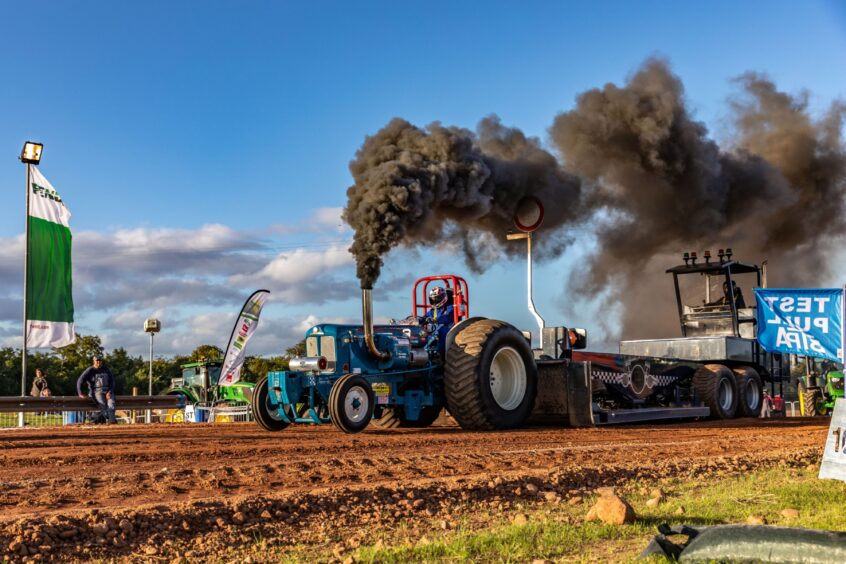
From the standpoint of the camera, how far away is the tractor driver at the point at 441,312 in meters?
13.1

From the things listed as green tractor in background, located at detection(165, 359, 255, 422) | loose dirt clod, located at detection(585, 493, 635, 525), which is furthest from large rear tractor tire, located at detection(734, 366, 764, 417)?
loose dirt clod, located at detection(585, 493, 635, 525)

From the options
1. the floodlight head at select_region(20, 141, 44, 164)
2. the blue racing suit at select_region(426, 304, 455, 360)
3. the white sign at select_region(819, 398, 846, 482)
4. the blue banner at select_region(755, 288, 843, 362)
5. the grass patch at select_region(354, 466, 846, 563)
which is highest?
the floodlight head at select_region(20, 141, 44, 164)

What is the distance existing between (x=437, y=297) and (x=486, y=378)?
1.57 meters

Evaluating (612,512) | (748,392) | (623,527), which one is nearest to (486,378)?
(612,512)

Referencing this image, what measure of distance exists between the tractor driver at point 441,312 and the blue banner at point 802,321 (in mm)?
5069

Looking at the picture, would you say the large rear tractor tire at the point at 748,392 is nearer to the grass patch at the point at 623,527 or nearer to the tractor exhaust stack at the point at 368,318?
the tractor exhaust stack at the point at 368,318

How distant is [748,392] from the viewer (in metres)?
17.8

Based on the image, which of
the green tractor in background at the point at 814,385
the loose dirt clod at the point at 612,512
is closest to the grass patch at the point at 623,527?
the loose dirt clod at the point at 612,512

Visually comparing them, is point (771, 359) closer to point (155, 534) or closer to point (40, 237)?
point (40, 237)

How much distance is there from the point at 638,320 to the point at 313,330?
41.4 feet

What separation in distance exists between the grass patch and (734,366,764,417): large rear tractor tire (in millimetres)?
10798

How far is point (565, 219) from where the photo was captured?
17.7m

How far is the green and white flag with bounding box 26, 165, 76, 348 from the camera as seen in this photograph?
16.0m

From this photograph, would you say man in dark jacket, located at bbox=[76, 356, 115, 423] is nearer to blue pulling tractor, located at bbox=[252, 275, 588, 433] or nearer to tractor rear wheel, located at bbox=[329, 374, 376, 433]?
blue pulling tractor, located at bbox=[252, 275, 588, 433]
